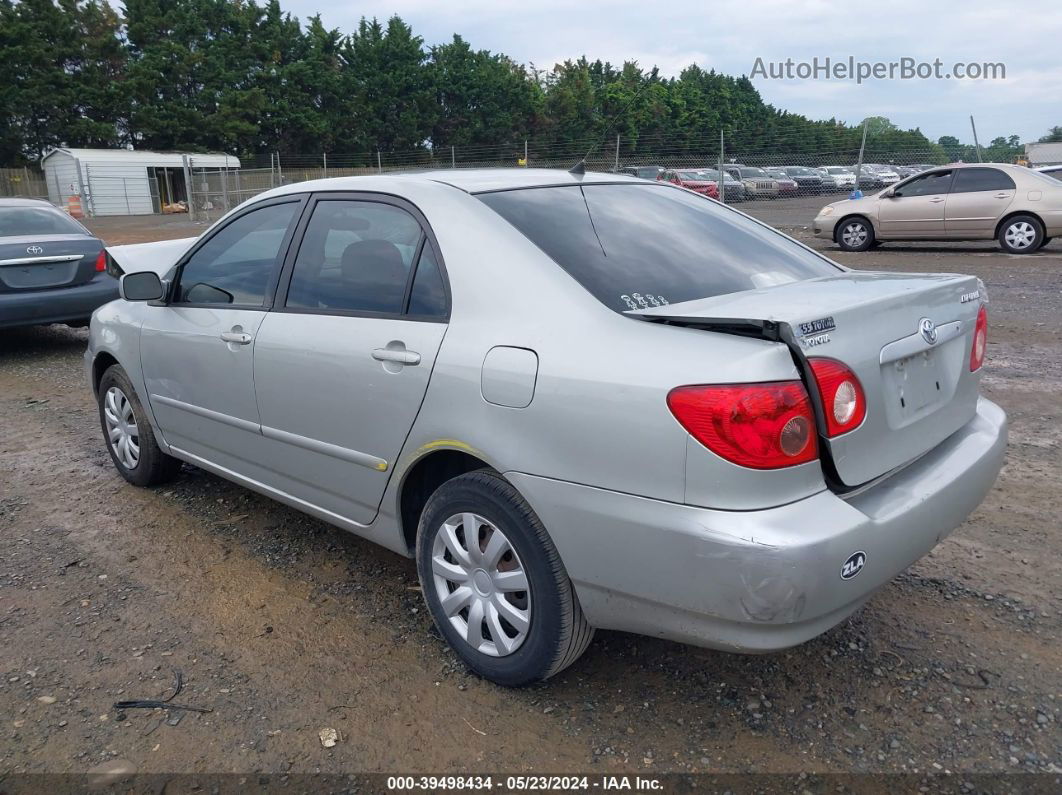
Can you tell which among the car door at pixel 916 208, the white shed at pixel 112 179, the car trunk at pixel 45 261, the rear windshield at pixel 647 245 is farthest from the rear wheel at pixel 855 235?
the white shed at pixel 112 179

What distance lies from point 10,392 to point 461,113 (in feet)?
175

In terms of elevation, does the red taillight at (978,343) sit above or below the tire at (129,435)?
above

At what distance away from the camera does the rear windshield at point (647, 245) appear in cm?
276

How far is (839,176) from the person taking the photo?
1040 inches

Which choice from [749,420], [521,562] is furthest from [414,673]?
[749,420]

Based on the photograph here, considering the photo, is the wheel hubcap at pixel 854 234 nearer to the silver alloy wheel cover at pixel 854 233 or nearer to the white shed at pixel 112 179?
the silver alloy wheel cover at pixel 854 233

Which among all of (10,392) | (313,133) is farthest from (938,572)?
(313,133)

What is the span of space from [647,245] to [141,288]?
2.50m

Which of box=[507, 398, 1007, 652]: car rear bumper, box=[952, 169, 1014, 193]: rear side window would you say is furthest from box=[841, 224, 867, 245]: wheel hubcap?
box=[507, 398, 1007, 652]: car rear bumper

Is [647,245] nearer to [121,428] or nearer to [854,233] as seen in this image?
[121,428]

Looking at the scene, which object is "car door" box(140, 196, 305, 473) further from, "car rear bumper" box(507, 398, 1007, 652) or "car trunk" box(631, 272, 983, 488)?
"car trunk" box(631, 272, 983, 488)

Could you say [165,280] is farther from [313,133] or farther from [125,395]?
[313,133]

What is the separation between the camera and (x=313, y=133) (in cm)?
5362

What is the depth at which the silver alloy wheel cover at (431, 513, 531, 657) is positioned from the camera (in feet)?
8.82
